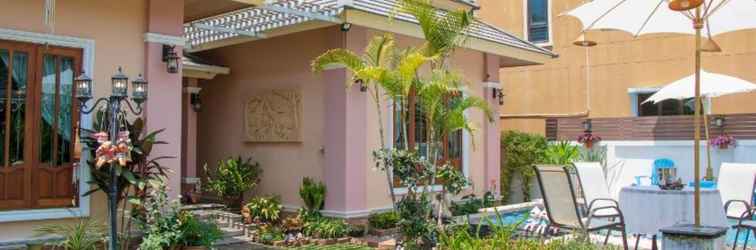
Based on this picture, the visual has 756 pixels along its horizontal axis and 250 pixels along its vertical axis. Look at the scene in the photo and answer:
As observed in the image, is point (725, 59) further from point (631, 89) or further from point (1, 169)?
point (1, 169)

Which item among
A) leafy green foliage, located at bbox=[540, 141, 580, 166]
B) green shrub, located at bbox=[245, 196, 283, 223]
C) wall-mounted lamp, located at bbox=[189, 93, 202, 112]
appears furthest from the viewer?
leafy green foliage, located at bbox=[540, 141, 580, 166]

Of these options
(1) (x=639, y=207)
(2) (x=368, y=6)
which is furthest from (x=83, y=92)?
(1) (x=639, y=207)

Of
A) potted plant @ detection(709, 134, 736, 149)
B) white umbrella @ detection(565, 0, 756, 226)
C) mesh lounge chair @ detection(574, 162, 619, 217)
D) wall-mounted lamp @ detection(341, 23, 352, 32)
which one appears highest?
wall-mounted lamp @ detection(341, 23, 352, 32)

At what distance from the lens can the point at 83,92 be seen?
7074mm

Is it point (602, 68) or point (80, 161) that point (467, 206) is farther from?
point (80, 161)

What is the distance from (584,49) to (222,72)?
976 cm

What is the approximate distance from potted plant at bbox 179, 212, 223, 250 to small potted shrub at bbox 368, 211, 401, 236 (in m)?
3.15

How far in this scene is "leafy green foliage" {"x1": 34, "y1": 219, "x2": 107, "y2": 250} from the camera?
7652 millimetres

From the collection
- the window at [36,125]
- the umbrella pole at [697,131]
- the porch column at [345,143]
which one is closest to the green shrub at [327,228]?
the porch column at [345,143]

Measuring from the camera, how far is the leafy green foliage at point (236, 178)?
1182 centimetres

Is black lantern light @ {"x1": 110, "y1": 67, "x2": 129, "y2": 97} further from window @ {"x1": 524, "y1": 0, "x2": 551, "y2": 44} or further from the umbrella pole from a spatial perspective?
window @ {"x1": 524, "y1": 0, "x2": 551, "y2": 44}

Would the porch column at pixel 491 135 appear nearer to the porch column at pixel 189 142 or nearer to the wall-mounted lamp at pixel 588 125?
the wall-mounted lamp at pixel 588 125

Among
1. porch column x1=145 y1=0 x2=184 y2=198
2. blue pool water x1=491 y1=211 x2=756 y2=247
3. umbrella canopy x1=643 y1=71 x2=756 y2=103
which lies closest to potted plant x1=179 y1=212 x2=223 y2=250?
porch column x1=145 y1=0 x2=184 y2=198

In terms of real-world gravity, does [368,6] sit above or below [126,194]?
above
